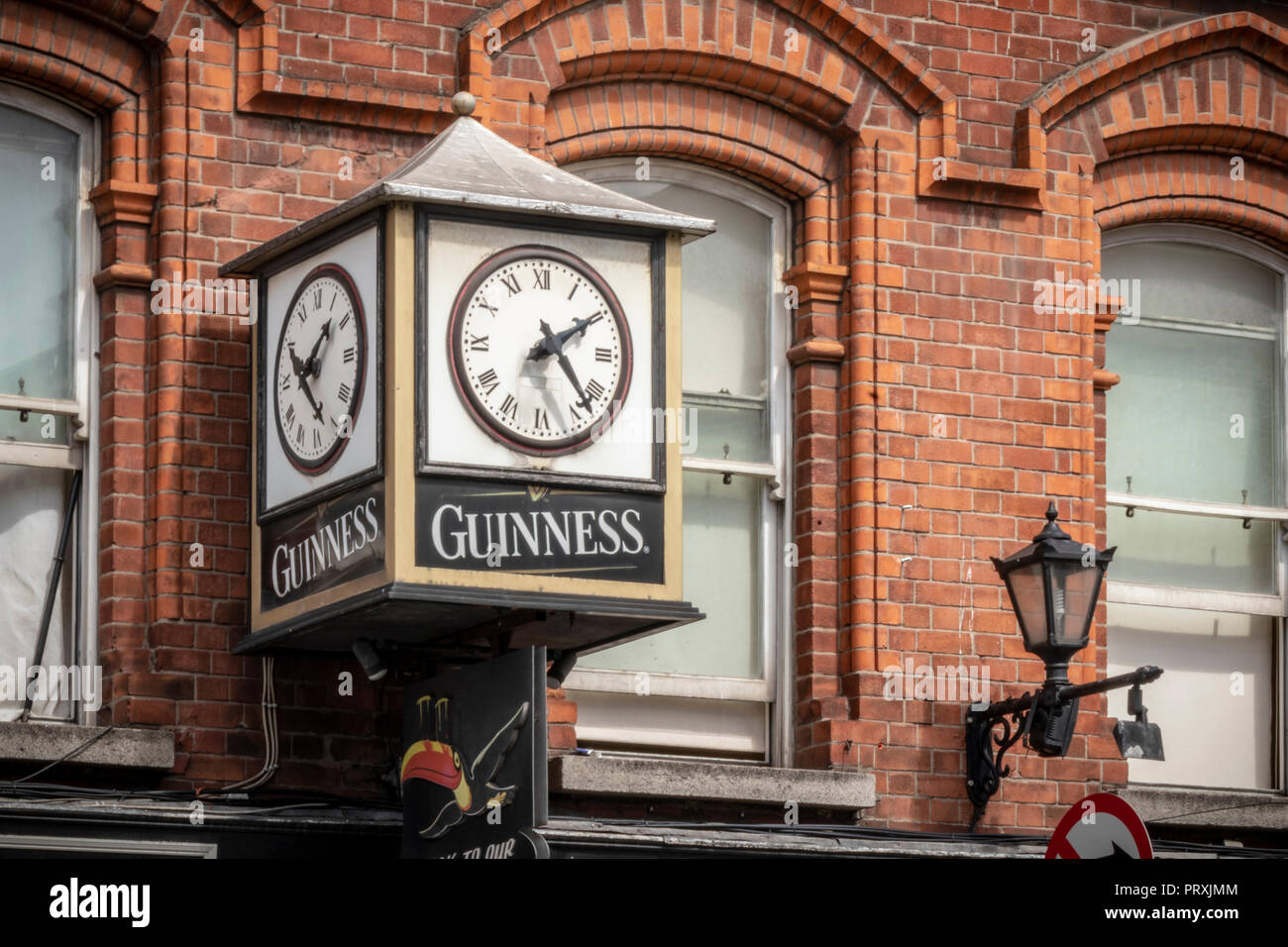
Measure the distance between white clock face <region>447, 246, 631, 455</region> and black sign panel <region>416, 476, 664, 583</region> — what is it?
0.65ft

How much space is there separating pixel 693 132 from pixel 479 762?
10.9 ft

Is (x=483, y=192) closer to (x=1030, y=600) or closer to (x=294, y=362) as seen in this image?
(x=294, y=362)

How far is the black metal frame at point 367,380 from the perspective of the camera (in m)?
9.37

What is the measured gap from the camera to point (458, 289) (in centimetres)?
951

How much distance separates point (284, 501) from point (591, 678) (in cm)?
169

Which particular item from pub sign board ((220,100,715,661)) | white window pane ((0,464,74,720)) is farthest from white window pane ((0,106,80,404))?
pub sign board ((220,100,715,661))

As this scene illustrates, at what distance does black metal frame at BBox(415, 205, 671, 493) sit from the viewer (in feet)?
30.6

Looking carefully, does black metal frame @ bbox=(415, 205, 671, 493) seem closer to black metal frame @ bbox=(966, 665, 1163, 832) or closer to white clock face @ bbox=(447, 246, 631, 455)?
white clock face @ bbox=(447, 246, 631, 455)

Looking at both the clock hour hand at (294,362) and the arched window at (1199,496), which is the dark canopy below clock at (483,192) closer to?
the clock hour hand at (294,362)

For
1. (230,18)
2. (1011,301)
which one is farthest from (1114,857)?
(230,18)

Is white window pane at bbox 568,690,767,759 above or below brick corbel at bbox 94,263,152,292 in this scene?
below

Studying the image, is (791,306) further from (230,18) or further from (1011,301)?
(230,18)

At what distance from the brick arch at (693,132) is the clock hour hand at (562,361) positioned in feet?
6.03

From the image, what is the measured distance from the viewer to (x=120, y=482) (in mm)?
10273
